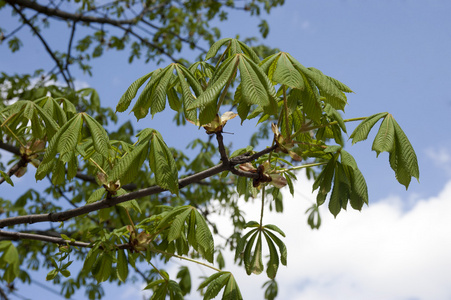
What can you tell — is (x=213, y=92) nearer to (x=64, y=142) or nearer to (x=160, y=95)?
(x=160, y=95)

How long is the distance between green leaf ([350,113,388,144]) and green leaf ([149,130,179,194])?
2.42 feet

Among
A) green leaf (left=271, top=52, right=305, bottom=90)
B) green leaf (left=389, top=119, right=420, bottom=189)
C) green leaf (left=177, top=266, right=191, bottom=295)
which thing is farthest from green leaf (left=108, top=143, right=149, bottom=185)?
green leaf (left=177, top=266, right=191, bottom=295)

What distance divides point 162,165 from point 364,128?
839 millimetres

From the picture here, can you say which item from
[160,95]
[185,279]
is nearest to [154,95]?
[160,95]

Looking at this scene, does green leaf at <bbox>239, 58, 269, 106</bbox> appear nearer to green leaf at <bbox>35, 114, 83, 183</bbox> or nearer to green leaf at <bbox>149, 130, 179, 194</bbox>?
green leaf at <bbox>149, 130, 179, 194</bbox>

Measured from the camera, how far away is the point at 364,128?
1840 mm

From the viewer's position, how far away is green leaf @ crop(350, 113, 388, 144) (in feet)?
5.97

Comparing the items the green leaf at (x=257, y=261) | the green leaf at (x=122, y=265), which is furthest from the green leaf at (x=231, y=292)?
the green leaf at (x=122, y=265)

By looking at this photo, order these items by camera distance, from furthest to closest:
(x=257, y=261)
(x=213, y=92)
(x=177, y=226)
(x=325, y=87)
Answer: (x=257, y=261) → (x=177, y=226) → (x=325, y=87) → (x=213, y=92)

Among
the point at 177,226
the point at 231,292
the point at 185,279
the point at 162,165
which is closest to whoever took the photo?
the point at 162,165

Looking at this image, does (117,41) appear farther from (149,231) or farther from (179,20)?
(149,231)

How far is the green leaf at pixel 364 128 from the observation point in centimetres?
182

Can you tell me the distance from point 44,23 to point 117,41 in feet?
3.96

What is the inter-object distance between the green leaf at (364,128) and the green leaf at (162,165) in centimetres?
74
